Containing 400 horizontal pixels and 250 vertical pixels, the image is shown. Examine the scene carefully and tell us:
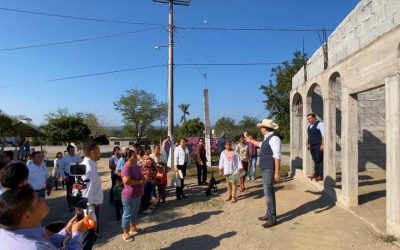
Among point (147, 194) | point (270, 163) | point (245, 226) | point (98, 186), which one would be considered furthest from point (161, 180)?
point (98, 186)

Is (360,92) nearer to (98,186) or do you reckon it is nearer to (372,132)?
(98,186)

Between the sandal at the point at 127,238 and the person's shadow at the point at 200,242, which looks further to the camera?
the sandal at the point at 127,238

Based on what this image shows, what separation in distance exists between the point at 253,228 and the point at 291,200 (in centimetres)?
221

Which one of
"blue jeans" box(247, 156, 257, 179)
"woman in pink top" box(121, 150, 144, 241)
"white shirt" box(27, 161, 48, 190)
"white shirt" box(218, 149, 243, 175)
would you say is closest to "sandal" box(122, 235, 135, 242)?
"woman in pink top" box(121, 150, 144, 241)

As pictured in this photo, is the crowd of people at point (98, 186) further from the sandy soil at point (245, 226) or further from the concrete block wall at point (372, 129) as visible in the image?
the concrete block wall at point (372, 129)

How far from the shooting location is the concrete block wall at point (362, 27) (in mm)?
5754

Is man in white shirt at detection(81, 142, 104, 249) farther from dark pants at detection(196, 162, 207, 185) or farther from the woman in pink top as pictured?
dark pants at detection(196, 162, 207, 185)

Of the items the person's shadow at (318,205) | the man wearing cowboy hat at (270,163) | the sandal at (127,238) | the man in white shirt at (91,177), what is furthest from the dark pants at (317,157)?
the man in white shirt at (91,177)

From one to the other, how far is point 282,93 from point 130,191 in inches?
797

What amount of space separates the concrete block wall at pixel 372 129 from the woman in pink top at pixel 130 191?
897 cm

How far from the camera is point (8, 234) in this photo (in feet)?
7.33

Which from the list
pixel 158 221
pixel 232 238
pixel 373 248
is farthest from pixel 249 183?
pixel 373 248

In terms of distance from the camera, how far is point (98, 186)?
5.40 metres

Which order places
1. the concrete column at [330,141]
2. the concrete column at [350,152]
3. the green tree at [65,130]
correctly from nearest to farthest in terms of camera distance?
the concrete column at [350,152]
the concrete column at [330,141]
the green tree at [65,130]
